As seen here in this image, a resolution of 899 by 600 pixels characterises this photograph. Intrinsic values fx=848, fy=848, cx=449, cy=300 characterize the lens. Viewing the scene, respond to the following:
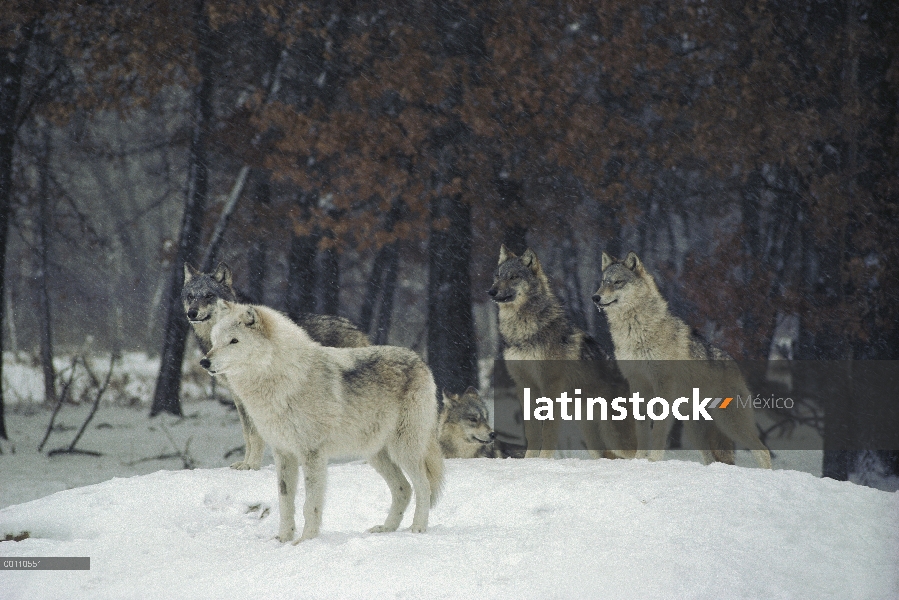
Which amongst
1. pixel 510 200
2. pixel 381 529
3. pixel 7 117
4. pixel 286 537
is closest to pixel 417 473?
pixel 381 529

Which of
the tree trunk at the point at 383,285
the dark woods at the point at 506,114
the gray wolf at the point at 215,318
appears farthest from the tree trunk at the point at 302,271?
the gray wolf at the point at 215,318

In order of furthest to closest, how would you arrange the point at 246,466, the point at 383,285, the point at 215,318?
the point at 383,285 < the point at 215,318 < the point at 246,466

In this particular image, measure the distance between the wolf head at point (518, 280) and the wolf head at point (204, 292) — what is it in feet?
9.31

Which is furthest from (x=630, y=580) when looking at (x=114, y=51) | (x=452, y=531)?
(x=114, y=51)

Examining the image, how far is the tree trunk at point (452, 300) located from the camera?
37.8ft

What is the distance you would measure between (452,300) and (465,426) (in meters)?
2.50

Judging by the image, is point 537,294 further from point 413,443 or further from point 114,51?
point 114,51

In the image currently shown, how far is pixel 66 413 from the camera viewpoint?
15305mm

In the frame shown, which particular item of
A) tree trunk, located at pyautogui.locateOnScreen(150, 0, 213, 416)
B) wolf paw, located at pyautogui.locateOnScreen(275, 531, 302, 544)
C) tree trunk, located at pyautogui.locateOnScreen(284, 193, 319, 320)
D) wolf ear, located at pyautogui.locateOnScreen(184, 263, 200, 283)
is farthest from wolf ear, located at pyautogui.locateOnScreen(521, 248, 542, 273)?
tree trunk, located at pyautogui.locateOnScreen(150, 0, 213, 416)

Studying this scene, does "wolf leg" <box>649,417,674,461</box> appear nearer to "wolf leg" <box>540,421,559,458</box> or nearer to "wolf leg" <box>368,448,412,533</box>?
"wolf leg" <box>540,421,559,458</box>

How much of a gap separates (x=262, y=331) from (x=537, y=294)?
4.15 m

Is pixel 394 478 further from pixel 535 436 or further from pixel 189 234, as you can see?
pixel 189 234

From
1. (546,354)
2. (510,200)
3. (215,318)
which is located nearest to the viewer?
(215,318)

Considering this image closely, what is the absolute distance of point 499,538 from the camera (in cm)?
598
